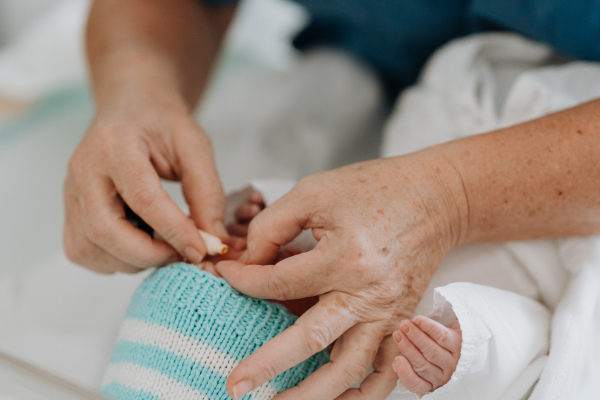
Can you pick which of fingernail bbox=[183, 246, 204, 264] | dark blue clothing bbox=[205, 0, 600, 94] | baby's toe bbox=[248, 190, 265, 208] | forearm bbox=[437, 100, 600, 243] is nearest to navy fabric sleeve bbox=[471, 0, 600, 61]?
dark blue clothing bbox=[205, 0, 600, 94]

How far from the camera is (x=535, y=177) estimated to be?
554 millimetres

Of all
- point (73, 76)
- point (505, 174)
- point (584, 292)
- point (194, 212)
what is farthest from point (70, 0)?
point (584, 292)

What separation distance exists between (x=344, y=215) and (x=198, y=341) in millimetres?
187

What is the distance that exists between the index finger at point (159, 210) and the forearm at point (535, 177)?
286 mm

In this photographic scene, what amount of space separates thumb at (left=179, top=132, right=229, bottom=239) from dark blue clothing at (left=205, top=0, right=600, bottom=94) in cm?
48

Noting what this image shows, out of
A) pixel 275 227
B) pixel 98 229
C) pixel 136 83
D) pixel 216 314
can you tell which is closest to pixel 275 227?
pixel 275 227

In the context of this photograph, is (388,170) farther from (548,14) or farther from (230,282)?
(548,14)

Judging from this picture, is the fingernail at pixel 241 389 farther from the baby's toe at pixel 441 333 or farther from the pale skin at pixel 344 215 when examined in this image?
the baby's toe at pixel 441 333

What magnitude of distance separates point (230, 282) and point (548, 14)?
559mm

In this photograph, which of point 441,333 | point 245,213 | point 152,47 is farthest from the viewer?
point 152,47

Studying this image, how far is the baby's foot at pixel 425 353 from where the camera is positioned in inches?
17.8

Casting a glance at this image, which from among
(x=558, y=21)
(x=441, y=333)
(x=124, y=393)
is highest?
(x=558, y=21)

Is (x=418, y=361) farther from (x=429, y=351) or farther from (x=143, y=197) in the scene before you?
(x=143, y=197)

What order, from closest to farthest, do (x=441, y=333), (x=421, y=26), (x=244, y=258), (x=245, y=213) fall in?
(x=441, y=333) → (x=244, y=258) → (x=245, y=213) → (x=421, y=26)
